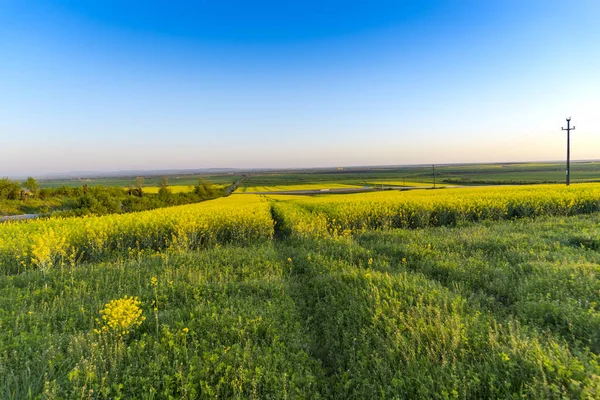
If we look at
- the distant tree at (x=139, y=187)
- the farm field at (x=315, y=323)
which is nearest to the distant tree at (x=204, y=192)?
the distant tree at (x=139, y=187)

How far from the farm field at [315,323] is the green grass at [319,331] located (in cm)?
3

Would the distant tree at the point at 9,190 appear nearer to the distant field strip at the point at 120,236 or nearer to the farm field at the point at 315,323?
the distant field strip at the point at 120,236

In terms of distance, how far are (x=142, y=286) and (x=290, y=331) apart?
4227 mm

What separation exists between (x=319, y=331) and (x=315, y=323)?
0.26m

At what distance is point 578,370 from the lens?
8.88ft

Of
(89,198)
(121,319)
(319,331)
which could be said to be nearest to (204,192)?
(89,198)

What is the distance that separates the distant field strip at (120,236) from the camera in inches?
350

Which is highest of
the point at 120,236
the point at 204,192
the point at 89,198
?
the point at 89,198

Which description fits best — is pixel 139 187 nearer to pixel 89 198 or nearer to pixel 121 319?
pixel 89 198

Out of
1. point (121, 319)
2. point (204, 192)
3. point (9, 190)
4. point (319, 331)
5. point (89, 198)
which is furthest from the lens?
point (204, 192)

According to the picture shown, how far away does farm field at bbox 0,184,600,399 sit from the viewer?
302 cm

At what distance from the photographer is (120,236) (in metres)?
11.0

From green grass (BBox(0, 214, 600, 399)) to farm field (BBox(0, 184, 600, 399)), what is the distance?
27mm

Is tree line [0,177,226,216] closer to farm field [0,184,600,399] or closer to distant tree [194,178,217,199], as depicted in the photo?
distant tree [194,178,217,199]
